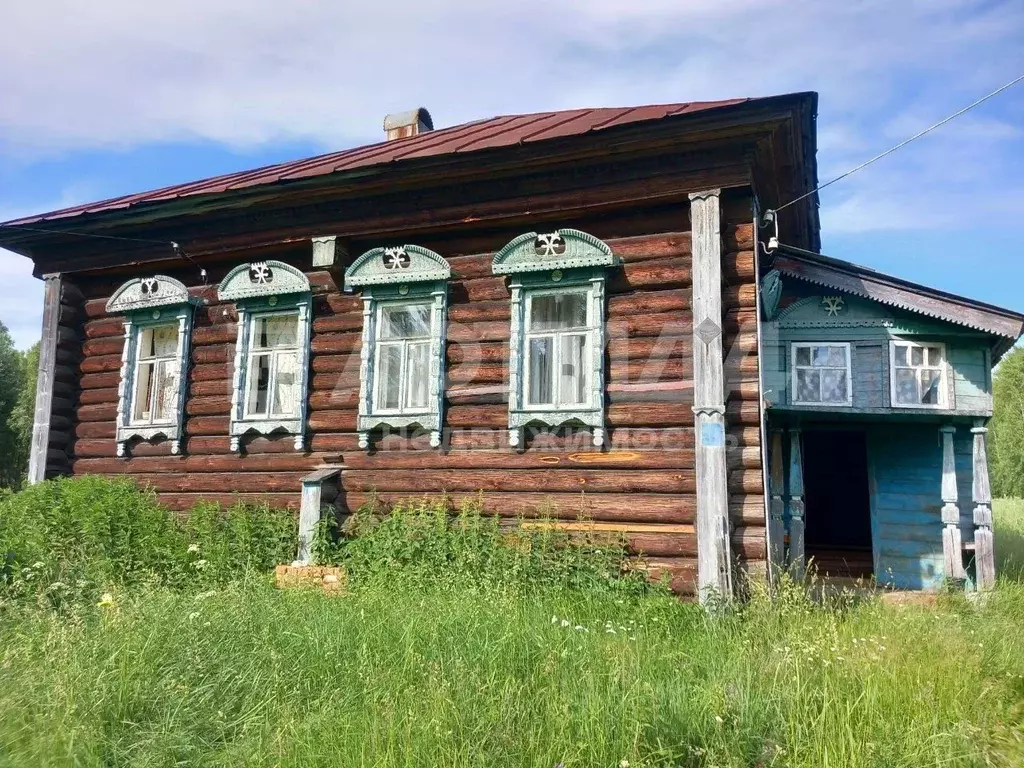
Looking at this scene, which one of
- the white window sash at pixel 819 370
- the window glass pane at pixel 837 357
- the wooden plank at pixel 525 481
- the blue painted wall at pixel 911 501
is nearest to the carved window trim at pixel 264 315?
the wooden plank at pixel 525 481

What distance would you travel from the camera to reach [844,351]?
9.13 meters

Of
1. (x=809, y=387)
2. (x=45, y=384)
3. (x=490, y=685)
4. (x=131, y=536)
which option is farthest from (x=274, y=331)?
(x=809, y=387)

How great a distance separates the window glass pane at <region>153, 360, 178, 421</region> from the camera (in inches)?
341

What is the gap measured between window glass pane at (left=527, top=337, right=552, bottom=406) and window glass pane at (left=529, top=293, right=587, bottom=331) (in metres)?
0.16

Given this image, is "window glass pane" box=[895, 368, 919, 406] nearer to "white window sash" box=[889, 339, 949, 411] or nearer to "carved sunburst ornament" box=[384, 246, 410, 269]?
"white window sash" box=[889, 339, 949, 411]

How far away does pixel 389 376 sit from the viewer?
24.9ft

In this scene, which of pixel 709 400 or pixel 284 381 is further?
pixel 284 381

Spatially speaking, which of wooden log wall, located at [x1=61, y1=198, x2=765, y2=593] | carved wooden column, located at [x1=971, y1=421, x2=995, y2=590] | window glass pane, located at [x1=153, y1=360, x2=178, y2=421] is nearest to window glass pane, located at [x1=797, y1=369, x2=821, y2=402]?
carved wooden column, located at [x1=971, y1=421, x2=995, y2=590]

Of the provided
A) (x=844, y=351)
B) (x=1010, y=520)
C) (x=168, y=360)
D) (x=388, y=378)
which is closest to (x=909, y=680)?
(x=388, y=378)

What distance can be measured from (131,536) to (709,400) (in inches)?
233

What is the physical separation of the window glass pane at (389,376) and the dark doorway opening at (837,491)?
891cm

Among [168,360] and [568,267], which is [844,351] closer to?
[568,267]

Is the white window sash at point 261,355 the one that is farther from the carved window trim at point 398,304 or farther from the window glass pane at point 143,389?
the window glass pane at point 143,389

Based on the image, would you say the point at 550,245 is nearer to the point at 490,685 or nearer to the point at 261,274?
the point at 261,274
